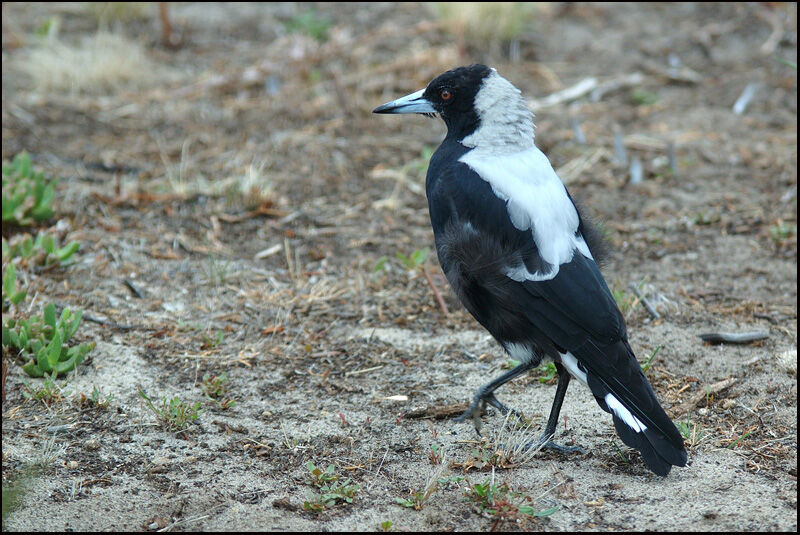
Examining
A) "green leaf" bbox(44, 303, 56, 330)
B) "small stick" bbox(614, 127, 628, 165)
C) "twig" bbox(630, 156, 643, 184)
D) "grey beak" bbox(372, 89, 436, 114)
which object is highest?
"grey beak" bbox(372, 89, 436, 114)

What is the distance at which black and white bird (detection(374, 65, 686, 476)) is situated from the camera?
2.57 m

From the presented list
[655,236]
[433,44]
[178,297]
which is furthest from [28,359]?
[433,44]

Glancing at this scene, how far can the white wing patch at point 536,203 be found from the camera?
269 cm

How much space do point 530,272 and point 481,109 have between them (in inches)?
27.5

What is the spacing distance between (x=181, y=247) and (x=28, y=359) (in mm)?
1197

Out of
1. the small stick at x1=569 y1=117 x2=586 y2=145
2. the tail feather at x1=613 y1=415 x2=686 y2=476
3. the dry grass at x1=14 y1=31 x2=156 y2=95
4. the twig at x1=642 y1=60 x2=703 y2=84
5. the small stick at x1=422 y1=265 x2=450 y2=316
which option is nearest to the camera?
the tail feather at x1=613 y1=415 x2=686 y2=476

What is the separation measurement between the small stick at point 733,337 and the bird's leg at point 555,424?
0.87 metres

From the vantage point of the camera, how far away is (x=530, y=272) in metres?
2.66

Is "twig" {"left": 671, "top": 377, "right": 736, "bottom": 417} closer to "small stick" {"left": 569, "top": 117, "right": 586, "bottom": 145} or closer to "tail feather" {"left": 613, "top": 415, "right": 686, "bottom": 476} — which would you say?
"tail feather" {"left": 613, "top": 415, "right": 686, "bottom": 476}

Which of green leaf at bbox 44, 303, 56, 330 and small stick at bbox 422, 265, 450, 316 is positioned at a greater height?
green leaf at bbox 44, 303, 56, 330

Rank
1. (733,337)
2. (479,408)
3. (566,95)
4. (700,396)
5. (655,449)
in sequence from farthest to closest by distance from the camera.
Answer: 1. (566,95)
2. (733,337)
3. (700,396)
4. (479,408)
5. (655,449)

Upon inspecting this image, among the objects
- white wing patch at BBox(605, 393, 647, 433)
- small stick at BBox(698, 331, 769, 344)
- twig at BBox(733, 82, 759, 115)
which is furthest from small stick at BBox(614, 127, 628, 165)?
white wing patch at BBox(605, 393, 647, 433)

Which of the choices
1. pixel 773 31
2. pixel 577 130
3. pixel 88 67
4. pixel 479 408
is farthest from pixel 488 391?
pixel 773 31

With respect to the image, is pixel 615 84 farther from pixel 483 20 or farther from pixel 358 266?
pixel 358 266
